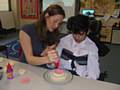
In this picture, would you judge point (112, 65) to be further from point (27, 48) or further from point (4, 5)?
point (4, 5)

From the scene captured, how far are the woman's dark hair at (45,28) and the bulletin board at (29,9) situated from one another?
3898 millimetres

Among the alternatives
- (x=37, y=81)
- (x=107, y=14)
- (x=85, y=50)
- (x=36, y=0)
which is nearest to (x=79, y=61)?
(x=85, y=50)

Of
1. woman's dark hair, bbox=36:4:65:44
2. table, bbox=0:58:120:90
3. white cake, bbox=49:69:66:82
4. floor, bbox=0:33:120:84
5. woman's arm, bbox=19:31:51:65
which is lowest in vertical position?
floor, bbox=0:33:120:84

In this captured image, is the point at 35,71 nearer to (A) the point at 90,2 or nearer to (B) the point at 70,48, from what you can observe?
(B) the point at 70,48

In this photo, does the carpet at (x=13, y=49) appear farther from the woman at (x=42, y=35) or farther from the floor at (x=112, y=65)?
the woman at (x=42, y=35)

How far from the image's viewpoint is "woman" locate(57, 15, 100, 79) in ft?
4.51

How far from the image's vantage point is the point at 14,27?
18.2 feet

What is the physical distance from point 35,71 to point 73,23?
481mm

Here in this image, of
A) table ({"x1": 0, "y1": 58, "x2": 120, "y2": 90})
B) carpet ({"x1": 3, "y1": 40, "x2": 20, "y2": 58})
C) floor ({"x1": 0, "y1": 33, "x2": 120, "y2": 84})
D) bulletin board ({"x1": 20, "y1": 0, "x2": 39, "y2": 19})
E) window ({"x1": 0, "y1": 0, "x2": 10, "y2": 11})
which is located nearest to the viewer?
table ({"x1": 0, "y1": 58, "x2": 120, "y2": 90})

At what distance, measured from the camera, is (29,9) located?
17.6 feet

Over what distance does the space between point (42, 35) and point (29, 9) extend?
413cm

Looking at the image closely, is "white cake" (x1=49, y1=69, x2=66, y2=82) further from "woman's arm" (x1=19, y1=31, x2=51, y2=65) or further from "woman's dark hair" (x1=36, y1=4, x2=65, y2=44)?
"woman's dark hair" (x1=36, y1=4, x2=65, y2=44)

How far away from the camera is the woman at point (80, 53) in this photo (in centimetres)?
137

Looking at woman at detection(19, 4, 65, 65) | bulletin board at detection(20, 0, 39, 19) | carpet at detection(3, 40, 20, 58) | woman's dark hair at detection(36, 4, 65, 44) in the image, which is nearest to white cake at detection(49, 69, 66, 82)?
woman at detection(19, 4, 65, 65)
